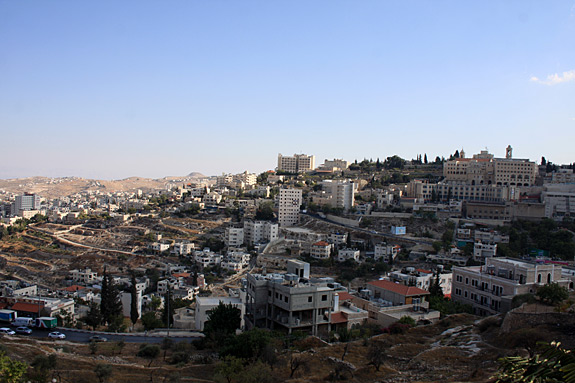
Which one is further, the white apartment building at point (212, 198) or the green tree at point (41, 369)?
the white apartment building at point (212, 198)

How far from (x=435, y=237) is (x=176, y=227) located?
90.1ft

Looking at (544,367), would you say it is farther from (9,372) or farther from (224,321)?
(224,321)

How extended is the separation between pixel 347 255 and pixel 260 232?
1091 centimetres

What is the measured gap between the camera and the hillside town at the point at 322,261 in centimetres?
1520

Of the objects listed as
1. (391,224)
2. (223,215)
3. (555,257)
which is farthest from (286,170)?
(555,257)

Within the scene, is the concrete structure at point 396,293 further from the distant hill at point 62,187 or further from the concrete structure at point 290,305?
the distant hill at point 62,187

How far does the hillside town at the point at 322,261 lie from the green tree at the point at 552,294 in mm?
64

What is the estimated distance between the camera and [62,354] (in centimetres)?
1307

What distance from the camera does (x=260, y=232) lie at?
43.9 meters

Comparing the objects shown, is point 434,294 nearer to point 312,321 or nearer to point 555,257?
point 312,321

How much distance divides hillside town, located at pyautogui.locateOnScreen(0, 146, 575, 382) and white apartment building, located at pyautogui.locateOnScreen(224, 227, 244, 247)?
0.49 feet

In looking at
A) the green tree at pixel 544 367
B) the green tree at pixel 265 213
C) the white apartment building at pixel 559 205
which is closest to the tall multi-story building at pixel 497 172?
the white apartment building at pixel 559 205

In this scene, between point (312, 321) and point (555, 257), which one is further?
point (555, 257)

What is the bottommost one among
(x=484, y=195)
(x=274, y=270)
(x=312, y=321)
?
(x=274, y=270)
